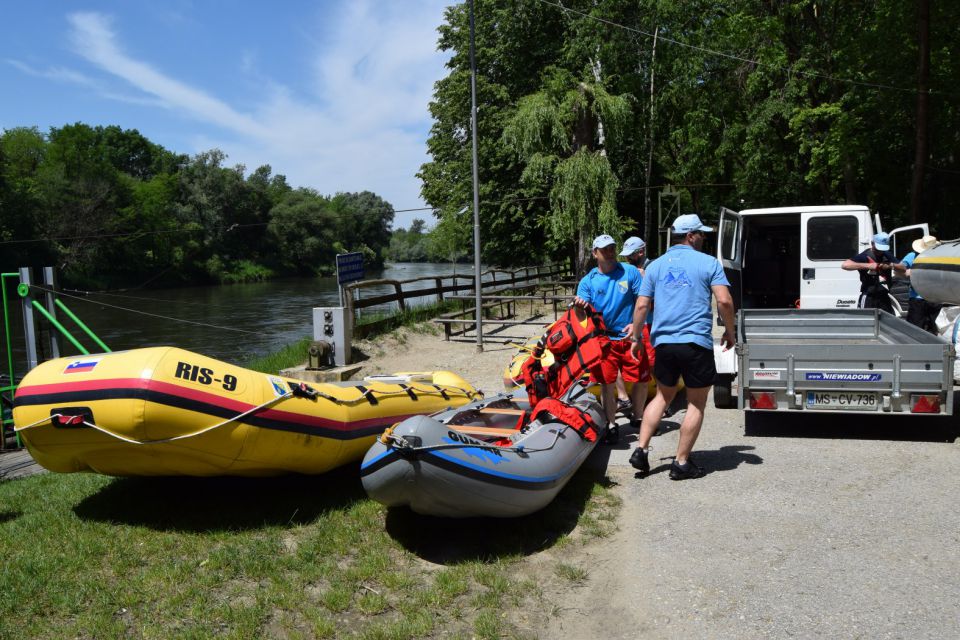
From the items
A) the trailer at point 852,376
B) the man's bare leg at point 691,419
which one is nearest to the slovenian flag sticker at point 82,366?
the man's bare leg at point 691,419

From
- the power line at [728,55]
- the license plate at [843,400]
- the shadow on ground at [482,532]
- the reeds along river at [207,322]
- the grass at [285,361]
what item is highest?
the power line at [728,55]

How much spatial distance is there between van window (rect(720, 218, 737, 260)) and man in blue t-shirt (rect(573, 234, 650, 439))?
12.3 feet

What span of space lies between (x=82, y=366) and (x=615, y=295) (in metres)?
3.99

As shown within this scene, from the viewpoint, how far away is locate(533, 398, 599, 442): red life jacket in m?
4.98

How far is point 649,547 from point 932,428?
3.55 meters

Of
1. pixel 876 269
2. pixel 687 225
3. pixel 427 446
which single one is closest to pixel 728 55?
pixel 876 269

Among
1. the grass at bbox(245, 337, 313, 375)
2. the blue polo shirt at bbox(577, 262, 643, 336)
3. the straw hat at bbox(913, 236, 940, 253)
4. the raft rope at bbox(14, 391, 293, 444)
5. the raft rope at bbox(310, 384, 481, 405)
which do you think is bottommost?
the grass at bbox(245, 337, 313, 375)

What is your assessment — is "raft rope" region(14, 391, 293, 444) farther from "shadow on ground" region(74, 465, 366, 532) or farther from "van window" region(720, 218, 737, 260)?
"van window" region(720, 218, 737, 260)

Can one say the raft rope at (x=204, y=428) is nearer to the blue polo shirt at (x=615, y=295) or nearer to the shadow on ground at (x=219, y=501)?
the shadow on ground at (x=219, y=501)

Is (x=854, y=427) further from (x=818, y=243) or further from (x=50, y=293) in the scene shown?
(x=50, y=293)

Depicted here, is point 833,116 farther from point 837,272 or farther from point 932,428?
point 932,428

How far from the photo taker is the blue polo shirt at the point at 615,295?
5.91 metres

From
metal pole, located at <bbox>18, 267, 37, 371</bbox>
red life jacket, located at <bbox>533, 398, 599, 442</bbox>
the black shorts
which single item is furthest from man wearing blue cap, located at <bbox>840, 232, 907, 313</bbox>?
metal pole, located at <bbox>18, 267, 37, 371</bbox>

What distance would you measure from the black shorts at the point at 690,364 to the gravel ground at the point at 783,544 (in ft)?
2.54
